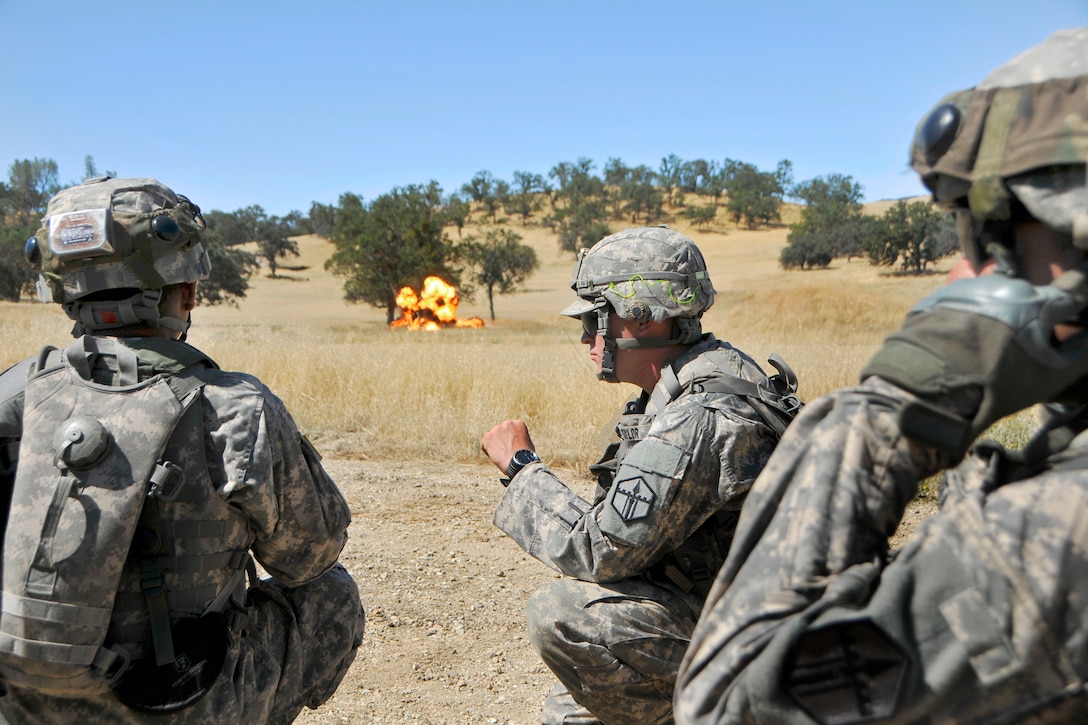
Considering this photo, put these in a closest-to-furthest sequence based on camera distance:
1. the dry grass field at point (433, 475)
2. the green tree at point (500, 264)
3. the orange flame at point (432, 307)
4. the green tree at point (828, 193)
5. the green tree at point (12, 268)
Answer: the dry grass field at point (433, 475)
the green tree at point (12, 268)
the orange flame at point (432, 307)
the green tree at point (500, 264)
the green tree at point (828, 193)

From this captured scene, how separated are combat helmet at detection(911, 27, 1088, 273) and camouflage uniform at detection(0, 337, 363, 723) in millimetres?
1828

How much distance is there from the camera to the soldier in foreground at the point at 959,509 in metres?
1.21

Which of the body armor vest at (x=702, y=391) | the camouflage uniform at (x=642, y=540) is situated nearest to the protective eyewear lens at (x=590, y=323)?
the body armor vest at (x=702, y=391)

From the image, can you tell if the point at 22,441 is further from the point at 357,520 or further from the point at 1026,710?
the point at 357,520

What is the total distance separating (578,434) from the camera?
8.01 m

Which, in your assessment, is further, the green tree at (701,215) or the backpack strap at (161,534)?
the green tree at (701,215)

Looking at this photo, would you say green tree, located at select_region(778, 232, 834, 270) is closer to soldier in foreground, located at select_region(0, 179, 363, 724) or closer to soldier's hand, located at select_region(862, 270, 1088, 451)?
soldier in foreground, located at select_region(0, 179, 363, 724)

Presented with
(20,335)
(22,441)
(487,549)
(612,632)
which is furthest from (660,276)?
(20,335)

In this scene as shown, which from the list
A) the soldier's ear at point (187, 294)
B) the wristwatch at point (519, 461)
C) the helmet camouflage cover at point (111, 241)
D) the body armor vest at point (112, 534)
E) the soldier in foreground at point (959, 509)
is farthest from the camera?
the wristwatch at point (519, 461)

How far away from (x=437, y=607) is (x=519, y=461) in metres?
2.01

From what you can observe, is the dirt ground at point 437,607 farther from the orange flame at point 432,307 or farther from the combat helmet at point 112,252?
the orange flame at point 432,307

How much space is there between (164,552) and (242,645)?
0.41m

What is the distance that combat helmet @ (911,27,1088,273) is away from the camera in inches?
50.1

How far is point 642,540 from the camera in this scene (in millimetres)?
2746
